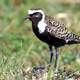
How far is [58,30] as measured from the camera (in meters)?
9.51

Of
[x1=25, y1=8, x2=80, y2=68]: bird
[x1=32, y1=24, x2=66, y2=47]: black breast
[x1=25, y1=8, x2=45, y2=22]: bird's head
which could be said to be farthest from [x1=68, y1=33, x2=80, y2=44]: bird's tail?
[x1=25, y1=8, x2=45, y2=22]: bird's head

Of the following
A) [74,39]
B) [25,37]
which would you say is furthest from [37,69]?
[25,37]

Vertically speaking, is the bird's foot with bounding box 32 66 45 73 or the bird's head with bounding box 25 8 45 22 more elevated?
the bird's head with bounding box 25 8 45 22

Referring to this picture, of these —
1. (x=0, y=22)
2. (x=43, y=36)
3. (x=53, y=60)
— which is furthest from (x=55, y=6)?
(x=43, y=36)

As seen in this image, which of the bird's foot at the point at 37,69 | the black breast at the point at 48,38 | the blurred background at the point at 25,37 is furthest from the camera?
the black breast at the point at 48,38

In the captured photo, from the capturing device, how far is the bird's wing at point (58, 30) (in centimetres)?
940

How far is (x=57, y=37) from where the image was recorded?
374 inches

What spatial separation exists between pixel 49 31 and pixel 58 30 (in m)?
0.22

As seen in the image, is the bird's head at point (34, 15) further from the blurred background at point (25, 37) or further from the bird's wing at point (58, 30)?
the blurred background at point (25, 37)

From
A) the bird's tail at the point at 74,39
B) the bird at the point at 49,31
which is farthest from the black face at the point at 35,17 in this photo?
the bird's tail at the point at 74,39

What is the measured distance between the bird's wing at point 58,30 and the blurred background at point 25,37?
20 centimetres

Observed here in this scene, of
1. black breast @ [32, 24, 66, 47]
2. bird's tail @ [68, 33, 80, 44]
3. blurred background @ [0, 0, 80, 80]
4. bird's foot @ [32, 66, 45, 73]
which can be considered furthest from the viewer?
bird's tail @ [68, 33, 80, 44]

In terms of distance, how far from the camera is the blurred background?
340 inches

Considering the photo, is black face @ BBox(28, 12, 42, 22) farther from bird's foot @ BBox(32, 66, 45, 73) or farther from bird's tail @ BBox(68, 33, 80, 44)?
bird's foot @ BBox(32, 66, 45, 73)
